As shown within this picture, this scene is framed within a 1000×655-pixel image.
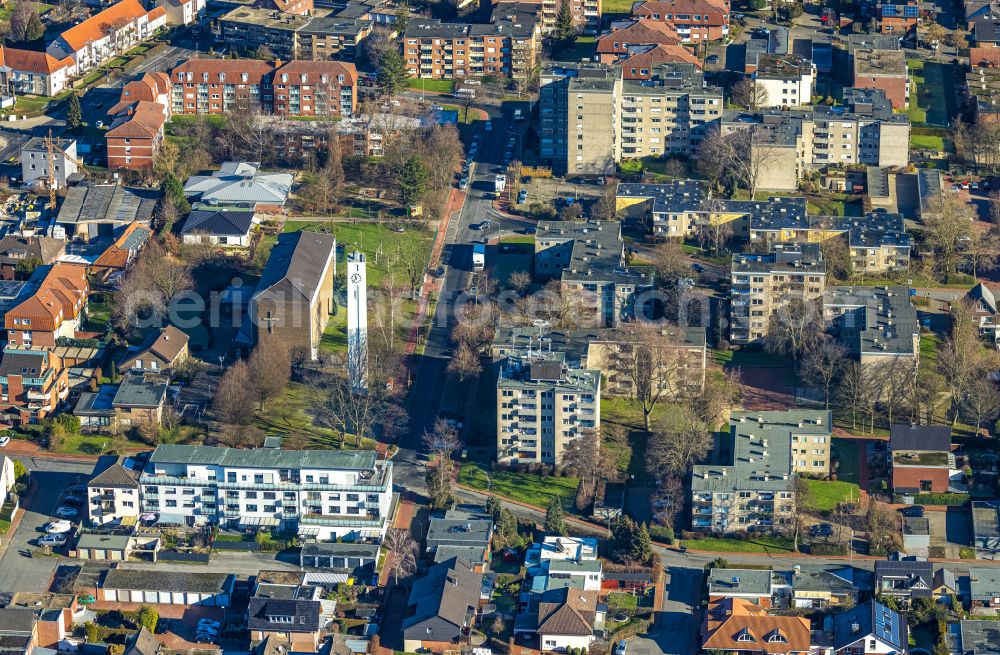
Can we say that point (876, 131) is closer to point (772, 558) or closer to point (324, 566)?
point (772, 558)

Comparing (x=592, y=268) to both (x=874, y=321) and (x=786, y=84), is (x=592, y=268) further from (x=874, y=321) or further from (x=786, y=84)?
(x=786, y=84)

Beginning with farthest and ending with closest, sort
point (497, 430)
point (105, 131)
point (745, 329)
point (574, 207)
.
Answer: point (105, 131)
point (574, 207)
point (745, 329)
point (497, 430)

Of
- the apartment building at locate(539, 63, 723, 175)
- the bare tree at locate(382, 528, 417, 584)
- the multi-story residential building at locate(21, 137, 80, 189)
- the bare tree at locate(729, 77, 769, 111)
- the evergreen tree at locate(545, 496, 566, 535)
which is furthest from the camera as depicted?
the bare tree at locate(729, 77, 769, 111)

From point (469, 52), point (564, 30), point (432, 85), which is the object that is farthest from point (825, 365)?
point (564, 30)

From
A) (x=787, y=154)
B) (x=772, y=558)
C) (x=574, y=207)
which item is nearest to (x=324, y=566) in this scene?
(x=772, y=558)

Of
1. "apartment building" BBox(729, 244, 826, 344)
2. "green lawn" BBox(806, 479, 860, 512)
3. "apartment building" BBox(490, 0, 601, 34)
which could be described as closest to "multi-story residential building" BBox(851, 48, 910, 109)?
"apartment building" BBox(490, 0, 601, 34)

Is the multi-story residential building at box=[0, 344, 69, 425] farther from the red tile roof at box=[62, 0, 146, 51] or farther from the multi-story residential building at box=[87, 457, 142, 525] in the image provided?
the red tile roof at box=[62, 0, 146, 51]
